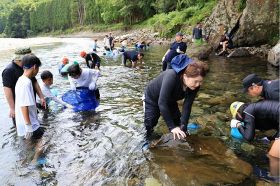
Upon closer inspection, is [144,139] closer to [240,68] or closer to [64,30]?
[240,68]

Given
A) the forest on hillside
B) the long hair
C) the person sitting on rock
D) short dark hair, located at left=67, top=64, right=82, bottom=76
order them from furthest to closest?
the forest on hillside → the person sitting on rock → short dark hair, located at left=67, top=64, right=82, bottom=76 → the long hair

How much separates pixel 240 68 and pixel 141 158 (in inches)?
381

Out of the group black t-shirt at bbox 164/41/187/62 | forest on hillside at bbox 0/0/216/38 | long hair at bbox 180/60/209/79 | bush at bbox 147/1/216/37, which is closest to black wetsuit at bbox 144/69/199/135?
long hair at bbox 180/60/209/79

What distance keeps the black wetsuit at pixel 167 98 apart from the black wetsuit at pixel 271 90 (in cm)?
113

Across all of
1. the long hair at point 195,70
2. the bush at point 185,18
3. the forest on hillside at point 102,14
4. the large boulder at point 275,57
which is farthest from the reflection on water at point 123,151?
the forest on hillside at point 102,14

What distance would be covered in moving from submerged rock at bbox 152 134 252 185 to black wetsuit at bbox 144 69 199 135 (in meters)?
0.43

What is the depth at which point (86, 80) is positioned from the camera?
314 inches

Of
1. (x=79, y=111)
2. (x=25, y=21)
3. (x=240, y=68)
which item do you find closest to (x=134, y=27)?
(x=240, y=68)

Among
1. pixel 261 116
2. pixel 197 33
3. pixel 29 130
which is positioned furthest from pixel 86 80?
pixel 197 33

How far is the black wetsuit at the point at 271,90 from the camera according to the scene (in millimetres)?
4926

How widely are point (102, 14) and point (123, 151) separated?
199 feet

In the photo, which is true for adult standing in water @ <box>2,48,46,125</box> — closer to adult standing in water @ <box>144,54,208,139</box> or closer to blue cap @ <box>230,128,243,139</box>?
adult standing in water @ <box>144,54,208,139</box>

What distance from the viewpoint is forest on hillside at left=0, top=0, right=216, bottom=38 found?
106 feet

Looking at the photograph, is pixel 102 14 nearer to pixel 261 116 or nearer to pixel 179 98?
pixel 179 98
